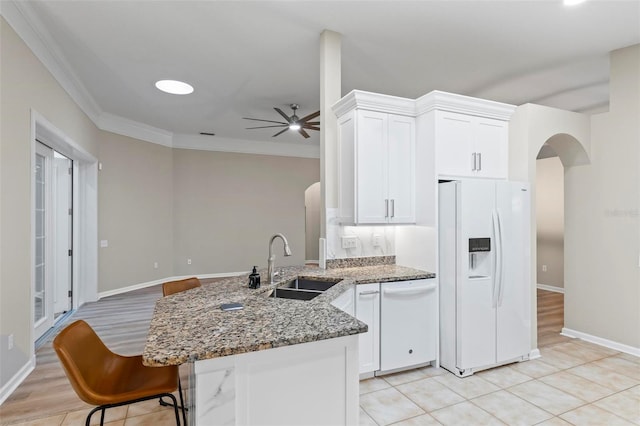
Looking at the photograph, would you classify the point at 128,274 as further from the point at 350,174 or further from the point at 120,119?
the point at 350,174

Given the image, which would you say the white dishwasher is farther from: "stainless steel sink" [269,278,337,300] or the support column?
the support column

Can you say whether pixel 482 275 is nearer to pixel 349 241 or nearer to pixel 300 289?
pixel 349 241

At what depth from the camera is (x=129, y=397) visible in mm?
1638

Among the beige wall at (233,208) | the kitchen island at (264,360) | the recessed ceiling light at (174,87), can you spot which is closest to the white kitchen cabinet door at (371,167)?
the kitchen island at (264,360)

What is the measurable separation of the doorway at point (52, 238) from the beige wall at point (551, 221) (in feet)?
25.4

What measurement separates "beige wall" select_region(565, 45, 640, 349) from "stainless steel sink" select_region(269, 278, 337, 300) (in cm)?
316

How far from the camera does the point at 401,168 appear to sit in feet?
10.8

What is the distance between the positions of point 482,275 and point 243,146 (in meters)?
6.04

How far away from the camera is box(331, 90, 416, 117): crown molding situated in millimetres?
3043

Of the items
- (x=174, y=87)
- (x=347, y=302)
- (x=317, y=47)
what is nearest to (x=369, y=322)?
(x=347, y=302)

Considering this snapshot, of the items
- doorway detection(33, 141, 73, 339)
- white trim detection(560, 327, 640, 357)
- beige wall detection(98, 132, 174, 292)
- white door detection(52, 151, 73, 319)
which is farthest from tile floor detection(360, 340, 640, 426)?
beige wall detection(98, 132, 174, 292)

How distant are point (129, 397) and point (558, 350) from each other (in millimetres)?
3967

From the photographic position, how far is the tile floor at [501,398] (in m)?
2.35

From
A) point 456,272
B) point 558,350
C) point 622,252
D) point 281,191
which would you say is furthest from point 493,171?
point 281,191
